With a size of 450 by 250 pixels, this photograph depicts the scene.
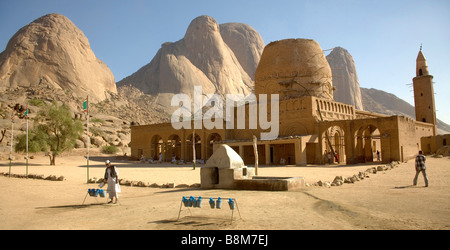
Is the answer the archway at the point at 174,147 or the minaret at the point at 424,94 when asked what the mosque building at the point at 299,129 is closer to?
the archway at the point at 174,147

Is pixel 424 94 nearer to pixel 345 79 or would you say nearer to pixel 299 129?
pixel 299 129

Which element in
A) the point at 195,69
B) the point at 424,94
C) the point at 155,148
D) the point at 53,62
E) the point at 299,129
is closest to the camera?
the point at 299,129

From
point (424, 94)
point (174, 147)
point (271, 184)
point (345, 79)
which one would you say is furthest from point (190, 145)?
point (345, 79)

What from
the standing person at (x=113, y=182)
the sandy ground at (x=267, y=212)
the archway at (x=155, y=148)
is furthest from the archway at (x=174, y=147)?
the standing person at (x=113, y=182)

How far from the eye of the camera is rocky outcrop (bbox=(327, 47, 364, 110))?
318 ft

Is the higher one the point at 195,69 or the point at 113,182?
the point at 195,69

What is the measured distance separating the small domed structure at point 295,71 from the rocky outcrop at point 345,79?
6089 centimetres

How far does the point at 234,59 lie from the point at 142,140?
71.9m

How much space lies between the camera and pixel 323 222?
20.8 feet

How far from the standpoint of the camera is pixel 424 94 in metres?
44.3

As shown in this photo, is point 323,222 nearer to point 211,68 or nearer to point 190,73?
point 190,73

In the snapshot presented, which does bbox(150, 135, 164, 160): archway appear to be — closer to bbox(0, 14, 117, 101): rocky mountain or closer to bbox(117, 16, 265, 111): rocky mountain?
bbox(0, 14, 117, 101): rocky mountain

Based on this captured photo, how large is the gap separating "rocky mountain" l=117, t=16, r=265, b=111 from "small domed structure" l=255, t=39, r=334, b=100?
4935 cm

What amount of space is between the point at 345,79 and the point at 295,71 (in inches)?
2953
